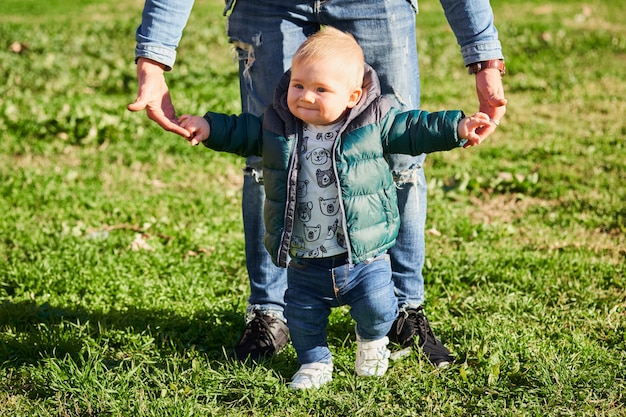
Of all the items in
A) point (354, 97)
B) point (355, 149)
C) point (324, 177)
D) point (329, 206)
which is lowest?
point (329, 206)

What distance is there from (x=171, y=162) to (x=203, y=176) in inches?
16.1

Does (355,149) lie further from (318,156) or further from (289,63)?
(289,63)

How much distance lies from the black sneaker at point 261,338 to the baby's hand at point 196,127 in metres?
0.99

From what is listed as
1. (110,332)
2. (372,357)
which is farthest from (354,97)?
(110,332)

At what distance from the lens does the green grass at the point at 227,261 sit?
10.5ft

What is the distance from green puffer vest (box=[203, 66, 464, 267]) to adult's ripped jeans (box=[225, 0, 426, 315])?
29 cm

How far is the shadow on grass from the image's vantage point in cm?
362

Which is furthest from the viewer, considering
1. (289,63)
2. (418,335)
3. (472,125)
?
(418,335)

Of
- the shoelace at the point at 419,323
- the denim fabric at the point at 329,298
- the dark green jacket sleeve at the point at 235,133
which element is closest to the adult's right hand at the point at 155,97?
the dark green jacket sleeve at the point at 235,133

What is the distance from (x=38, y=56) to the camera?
9523 mm

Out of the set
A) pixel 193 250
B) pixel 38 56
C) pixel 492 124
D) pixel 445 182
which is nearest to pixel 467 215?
pixel 445 182

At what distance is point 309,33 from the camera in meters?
3.45

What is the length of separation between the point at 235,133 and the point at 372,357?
41.9 inches

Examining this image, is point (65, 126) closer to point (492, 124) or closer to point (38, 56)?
point (38, 56)
